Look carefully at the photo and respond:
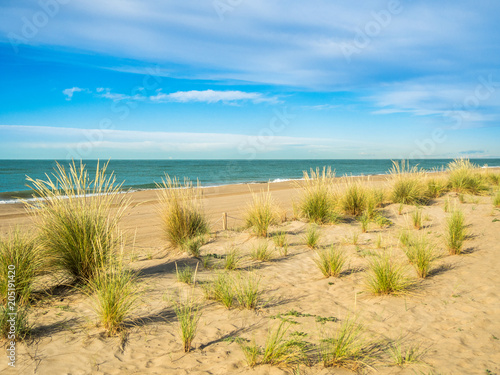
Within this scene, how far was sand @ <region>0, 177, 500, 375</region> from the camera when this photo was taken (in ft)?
9.43

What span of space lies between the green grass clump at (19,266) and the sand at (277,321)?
281 millimetres

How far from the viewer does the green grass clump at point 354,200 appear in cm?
998

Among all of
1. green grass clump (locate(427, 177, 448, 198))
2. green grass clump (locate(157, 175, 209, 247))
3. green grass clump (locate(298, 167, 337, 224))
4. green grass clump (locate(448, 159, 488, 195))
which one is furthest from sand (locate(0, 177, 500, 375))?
green grass clump (locate(448, 159, 488, 195))

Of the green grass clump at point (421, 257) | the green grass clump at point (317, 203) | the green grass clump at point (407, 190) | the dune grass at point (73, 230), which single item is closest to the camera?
the dune grass at point (73, 230)

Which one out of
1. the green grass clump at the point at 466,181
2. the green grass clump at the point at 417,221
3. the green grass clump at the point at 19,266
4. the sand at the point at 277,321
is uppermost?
the green grass clump at the point at 466,181

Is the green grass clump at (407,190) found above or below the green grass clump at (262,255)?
above

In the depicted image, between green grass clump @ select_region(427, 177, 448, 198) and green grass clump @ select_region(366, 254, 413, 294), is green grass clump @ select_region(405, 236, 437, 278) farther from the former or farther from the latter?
green grass clump @ select_region(427, 177, 448, 198)

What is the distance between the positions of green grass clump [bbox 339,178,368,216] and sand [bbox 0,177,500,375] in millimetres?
3527

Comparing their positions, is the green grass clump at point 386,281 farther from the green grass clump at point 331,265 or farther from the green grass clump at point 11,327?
the green grass clump at point 11,327

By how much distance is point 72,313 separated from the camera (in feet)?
12.4

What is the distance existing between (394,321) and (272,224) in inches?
211

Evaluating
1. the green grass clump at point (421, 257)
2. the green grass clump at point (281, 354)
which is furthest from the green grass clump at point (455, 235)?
the green grass clump at point (281, 354)

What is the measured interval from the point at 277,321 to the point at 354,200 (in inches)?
275

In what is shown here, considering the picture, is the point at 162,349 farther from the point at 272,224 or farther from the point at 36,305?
the point at 272,224
